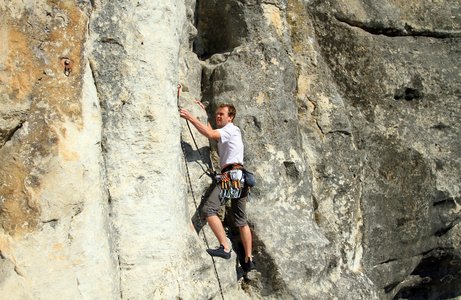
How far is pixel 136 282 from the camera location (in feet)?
11.0

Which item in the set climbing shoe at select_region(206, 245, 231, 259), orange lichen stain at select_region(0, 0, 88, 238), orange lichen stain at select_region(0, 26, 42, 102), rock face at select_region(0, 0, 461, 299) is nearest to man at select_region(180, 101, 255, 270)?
climbing shoe at select_region(206, 245, 231, 259)

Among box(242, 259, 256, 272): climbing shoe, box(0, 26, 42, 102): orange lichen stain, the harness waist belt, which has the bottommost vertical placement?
box(242, 259, 256, 272): climbing shoe

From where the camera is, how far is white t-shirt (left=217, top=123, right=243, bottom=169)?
13.6 ft

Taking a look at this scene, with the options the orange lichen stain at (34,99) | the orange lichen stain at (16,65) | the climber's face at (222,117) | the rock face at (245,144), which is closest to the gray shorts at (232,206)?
the rock face at (245,144)

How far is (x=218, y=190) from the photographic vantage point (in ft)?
13.5

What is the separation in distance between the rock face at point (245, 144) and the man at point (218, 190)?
0.44 feet

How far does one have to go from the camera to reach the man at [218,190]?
403 centimetres

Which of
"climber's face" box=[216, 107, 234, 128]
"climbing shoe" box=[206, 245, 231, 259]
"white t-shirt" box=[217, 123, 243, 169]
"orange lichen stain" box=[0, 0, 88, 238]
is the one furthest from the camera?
"climber's face" box=[216, 107, 234, 128]

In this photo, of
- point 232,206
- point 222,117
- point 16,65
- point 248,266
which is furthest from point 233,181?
point 16,65

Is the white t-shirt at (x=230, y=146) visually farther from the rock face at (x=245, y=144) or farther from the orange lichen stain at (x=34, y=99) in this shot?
the orange lichen stain at (x=34, y=99)

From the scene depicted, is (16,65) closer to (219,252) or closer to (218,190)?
(218,190)

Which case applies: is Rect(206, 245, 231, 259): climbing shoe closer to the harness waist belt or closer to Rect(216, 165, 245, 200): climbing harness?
Rect(216, 165, 245, 200): climbing harness

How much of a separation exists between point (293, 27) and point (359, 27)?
90 centimetres

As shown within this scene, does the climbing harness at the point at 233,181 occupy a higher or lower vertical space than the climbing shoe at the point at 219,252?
higher
